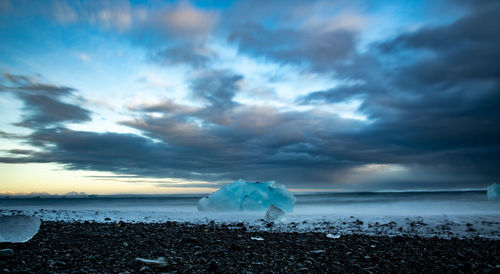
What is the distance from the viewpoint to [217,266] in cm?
374

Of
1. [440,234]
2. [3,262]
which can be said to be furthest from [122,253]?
[440,234]

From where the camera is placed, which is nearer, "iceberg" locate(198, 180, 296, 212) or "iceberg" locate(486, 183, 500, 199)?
"iceberg" locate(198, 180, 296, 212)

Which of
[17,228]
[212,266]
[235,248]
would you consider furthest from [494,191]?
[17,228]

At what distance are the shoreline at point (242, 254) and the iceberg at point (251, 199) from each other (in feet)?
29.3

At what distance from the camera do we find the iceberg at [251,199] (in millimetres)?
14828

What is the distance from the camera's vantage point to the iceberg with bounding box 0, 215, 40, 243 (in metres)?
4.30

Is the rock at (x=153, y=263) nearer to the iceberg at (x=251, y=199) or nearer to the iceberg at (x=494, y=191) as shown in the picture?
the iceberg at (x=251, y=199)

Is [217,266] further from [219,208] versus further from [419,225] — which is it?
[219,208]

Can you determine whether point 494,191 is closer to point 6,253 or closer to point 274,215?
point 274,215

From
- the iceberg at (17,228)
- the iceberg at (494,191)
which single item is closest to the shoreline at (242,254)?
the iceberg at (17,228)

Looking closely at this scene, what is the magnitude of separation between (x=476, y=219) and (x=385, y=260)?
23.3 feet

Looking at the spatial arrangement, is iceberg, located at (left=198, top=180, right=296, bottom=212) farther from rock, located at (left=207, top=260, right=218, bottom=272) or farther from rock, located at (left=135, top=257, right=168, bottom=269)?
rock, located at (left=135, top=257, right=168, bottom=269)

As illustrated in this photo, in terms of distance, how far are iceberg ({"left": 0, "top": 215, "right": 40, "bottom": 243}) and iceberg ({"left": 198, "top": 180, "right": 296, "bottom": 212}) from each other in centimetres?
1075

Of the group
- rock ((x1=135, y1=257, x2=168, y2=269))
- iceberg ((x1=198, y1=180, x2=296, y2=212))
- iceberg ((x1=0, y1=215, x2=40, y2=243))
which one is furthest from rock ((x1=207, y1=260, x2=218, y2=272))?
iceberg ((x1=198, y1=180, x2=296, y2=212))
